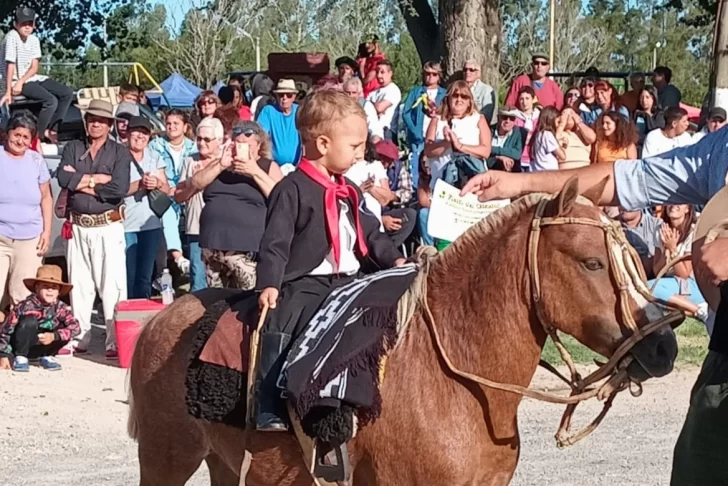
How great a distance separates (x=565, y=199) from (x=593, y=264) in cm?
24

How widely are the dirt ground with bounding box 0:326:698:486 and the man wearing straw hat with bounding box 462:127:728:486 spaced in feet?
9.20

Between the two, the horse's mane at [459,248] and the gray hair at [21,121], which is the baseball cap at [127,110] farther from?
the horse's mane at [459,248]

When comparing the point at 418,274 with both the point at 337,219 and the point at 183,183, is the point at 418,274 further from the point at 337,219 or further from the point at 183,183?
the point at 183,183

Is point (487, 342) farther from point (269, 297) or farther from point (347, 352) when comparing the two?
point (269, 297)

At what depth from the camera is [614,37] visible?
55.3 meters

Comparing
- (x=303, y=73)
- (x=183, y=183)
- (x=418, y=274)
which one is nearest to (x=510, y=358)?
(x=418, y=274)

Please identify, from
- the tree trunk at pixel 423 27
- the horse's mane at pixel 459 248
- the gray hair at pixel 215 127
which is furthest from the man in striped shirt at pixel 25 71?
the horse's mane at pixel 459 248

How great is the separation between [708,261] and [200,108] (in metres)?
9.65

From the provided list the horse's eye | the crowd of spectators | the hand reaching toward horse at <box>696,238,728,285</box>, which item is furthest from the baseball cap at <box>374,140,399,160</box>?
the hand reaching toward horse at <box>696,238,728,285</box>

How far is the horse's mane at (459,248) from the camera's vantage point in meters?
4.04

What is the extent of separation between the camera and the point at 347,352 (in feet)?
13.3

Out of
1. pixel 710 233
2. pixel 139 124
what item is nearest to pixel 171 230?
pixel 139 124

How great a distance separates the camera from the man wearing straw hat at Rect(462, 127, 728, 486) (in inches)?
129

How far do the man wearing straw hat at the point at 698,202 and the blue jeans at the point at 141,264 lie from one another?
709 centimetres
